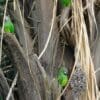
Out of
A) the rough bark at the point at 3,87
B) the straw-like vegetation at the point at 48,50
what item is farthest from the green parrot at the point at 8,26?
the rough bark at the point at 3,87

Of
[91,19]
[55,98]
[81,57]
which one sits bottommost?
[55,98]

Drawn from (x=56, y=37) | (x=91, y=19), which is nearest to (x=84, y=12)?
(x=91, y=19)

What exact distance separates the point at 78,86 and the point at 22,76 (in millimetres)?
174

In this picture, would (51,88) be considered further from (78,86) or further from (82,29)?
(82,29)

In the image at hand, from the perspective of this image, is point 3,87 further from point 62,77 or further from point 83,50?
point 83,50

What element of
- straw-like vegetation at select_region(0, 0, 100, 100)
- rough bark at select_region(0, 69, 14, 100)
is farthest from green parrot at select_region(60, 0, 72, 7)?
rough bark at select_region(0, 69, 14, 100)

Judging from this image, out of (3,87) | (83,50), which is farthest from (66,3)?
(3,87)

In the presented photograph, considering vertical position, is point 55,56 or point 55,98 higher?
point 55,56

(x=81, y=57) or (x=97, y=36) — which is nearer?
(x=81, y=57)

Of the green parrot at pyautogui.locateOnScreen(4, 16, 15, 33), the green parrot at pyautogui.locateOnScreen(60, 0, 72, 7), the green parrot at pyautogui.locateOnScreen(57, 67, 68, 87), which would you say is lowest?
the green parrot at pyautogui.locateOnScreen(57, 67, 68, 87)

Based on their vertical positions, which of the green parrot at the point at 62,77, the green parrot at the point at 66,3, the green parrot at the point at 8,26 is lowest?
the green parrot at the point at 62,77

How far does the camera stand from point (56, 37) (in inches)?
46.1

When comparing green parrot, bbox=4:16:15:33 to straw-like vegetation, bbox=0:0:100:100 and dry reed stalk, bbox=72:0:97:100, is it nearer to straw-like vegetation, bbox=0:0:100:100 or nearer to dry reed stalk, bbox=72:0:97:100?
straw-like vegetation, bbox=0:0:100:100

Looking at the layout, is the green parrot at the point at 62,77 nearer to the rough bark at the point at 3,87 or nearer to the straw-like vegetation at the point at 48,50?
the straw-like vegetation at the point at 48,50
